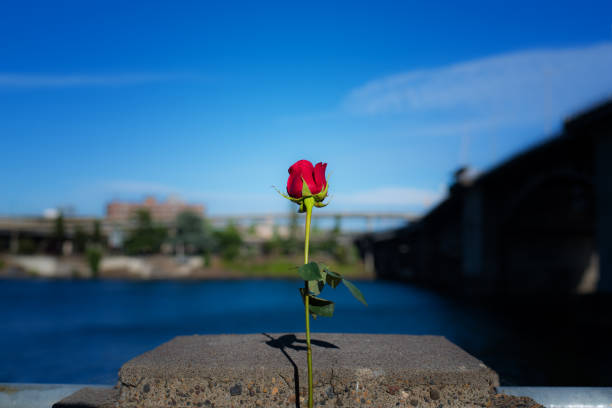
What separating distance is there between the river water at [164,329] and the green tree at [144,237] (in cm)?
4161

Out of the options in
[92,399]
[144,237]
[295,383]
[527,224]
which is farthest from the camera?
[144,237]

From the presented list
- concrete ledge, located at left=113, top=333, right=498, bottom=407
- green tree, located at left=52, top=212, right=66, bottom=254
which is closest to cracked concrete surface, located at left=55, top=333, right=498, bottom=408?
concrete ledge, located at left=113, top=333, right=498, bottom=407

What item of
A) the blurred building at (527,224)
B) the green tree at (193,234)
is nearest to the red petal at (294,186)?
the blurred building at (527,224)

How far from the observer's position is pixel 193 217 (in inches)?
3307

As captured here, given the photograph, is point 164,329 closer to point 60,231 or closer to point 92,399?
point 92,399

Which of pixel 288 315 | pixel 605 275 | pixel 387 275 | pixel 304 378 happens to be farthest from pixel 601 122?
pixel 387 275

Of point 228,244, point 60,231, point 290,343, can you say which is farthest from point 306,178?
point 60,231

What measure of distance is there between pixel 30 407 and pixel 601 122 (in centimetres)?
2471

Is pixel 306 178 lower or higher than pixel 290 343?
higher

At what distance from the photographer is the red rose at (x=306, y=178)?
252 centimetres

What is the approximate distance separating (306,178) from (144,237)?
8473 centimetres

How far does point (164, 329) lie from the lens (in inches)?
854

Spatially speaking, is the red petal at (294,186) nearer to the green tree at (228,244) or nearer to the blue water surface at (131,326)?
the blue water surface at (131,326)

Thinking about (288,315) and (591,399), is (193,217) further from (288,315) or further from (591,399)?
(591,399)
